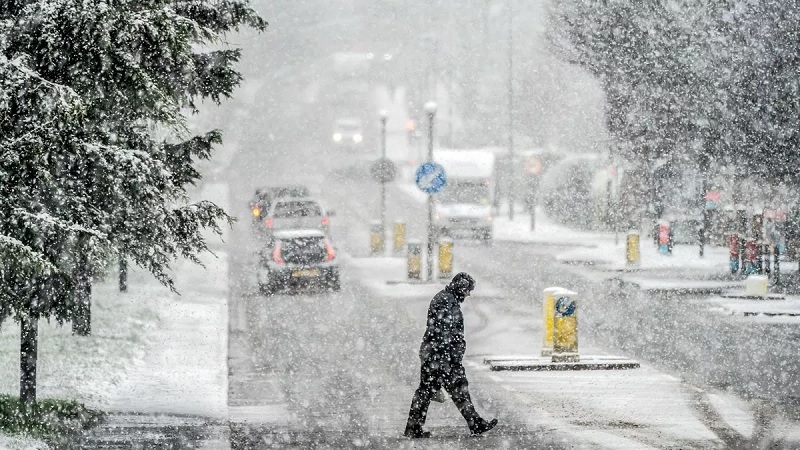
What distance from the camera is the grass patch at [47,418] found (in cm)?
1049

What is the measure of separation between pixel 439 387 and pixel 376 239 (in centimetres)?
2418

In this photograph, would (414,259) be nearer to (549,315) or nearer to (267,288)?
(267,288)

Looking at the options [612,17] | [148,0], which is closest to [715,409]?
[148,0]

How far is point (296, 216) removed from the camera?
30234mm

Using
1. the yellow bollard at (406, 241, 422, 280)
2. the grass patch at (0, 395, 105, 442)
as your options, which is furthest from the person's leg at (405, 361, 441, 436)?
the yellow bollard at (406, 241, 422, 280)

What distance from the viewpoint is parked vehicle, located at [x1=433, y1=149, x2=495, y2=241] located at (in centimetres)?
4078

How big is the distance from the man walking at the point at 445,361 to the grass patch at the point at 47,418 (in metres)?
3.06

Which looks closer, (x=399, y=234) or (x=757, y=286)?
(x=757, y=286)

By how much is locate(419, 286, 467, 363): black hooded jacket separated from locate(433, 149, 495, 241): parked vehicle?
29.6 meters

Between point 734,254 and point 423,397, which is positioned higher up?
point 734,254

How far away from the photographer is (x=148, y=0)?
10.3 meters

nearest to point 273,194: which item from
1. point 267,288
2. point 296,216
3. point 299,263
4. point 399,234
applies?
point 399,234

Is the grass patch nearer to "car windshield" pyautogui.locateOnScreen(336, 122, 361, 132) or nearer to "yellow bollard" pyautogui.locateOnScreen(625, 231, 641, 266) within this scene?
"yellow bollard" pyautogui.locateOnScreen(625, 231, 641, 266)

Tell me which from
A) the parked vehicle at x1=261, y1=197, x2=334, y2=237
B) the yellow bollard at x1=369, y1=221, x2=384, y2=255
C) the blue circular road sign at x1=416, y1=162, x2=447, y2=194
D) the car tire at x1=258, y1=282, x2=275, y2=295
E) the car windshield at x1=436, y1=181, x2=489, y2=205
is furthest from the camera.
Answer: the car windshield at x1=436, y1=181, x2=489, y2=205
